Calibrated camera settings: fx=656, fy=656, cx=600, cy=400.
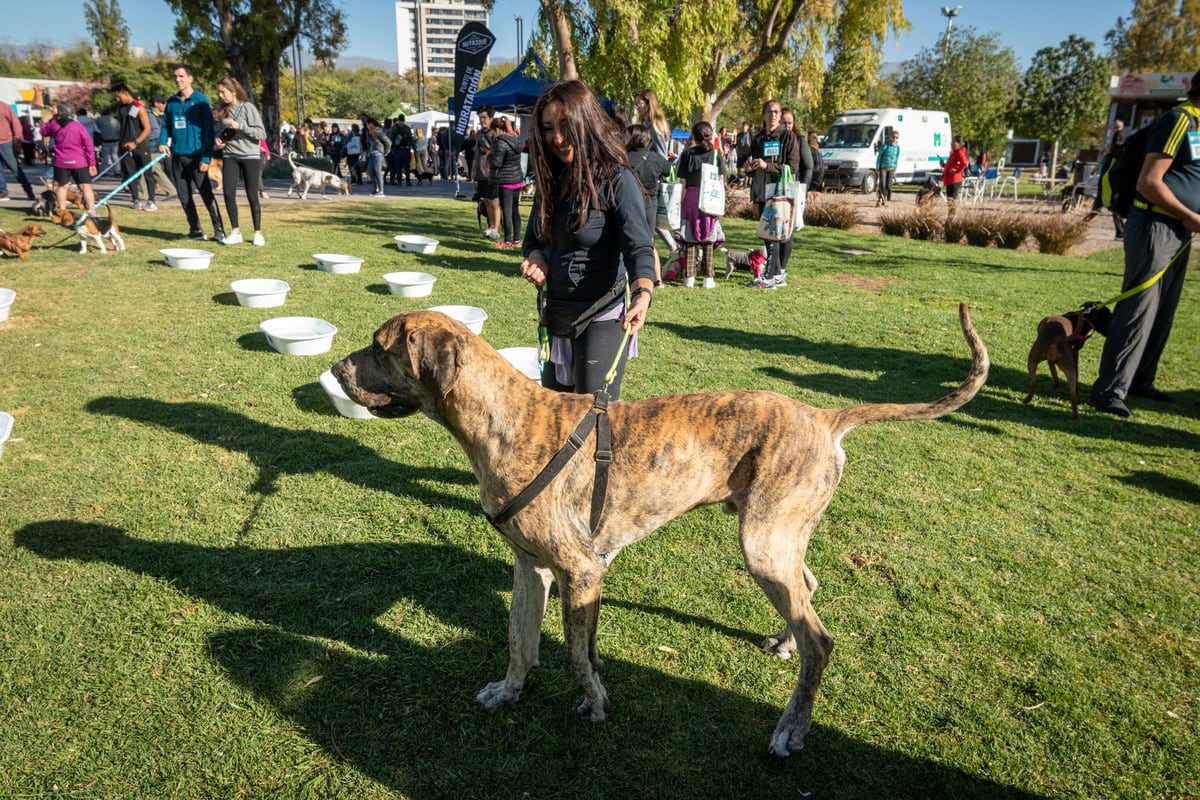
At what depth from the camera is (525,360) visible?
589 centimetres

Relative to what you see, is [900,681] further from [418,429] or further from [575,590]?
[418,429]

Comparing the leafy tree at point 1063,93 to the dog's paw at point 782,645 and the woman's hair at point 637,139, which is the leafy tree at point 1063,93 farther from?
the dog's paw at point 782,645

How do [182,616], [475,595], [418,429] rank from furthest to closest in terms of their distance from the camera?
1. [418,429]
2. [475,595]
3. [182,616]

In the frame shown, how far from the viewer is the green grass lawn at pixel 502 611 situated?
2.67 meters

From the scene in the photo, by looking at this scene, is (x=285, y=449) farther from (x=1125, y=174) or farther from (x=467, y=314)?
(x=1125, y=174)

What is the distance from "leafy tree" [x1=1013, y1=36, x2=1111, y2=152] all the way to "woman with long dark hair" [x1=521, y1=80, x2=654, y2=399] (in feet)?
157

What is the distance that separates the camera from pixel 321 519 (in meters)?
4.17

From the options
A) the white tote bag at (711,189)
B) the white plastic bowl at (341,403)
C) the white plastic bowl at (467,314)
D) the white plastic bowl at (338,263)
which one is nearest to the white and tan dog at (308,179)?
the white plastic bowl at (338,263)

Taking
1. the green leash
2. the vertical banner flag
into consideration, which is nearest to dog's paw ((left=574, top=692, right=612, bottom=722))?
the green leash

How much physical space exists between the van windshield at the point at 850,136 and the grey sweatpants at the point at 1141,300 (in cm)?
2601

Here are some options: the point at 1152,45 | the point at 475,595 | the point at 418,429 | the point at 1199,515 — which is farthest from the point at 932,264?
the point at 1152,45

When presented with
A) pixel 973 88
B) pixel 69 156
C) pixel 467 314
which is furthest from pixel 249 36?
pixel 973 88

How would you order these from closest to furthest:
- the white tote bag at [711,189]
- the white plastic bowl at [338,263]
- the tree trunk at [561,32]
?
the white tote bag at [711,189]
the white plastic bowl at [338,263]
the tree trunk at [561,32]

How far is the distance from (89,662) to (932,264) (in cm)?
1467
